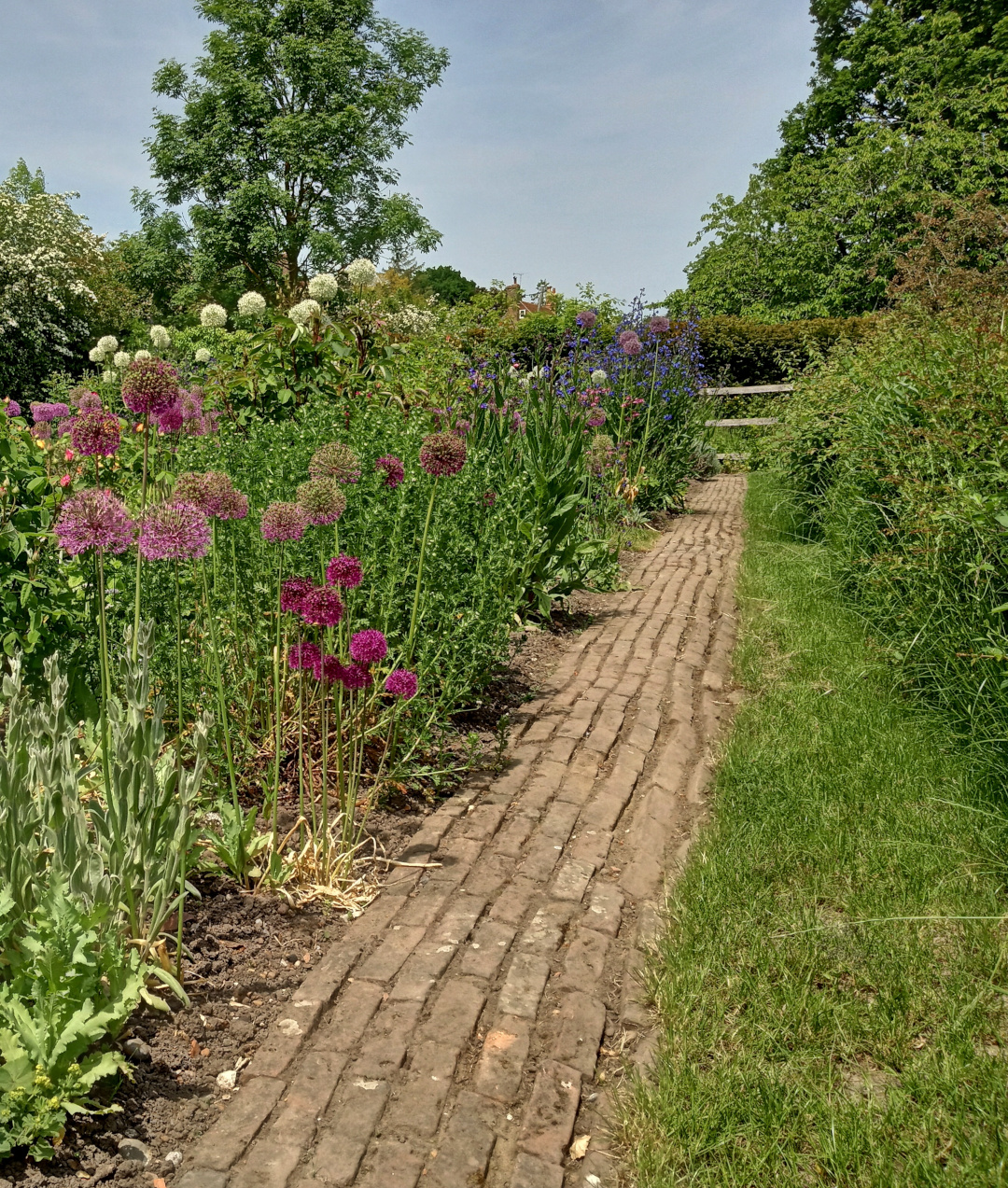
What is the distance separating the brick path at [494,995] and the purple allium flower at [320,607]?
93cm

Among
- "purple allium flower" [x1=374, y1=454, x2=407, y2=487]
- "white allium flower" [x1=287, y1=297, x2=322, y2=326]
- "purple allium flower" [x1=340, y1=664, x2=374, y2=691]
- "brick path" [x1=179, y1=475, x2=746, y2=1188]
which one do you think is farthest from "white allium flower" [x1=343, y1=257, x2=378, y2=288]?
"purple allium flower" [x1=340, y1=664, x2=374, y2=691]

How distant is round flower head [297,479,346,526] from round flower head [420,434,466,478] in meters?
0.65

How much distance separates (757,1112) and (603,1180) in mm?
370

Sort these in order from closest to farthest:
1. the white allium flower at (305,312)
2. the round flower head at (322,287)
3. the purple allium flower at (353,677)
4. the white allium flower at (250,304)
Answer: the purple allium flower at (353,677) < the white allium flower at (305,312) < the round flower head at (322,287) < the white allium flower at (250,304)

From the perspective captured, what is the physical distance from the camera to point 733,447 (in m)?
15.8

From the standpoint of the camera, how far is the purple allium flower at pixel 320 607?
8.36 feet

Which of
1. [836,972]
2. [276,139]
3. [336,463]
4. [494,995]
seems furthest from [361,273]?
[276,139]

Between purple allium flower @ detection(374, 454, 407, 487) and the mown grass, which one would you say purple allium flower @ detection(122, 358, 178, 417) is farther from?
the mown grass

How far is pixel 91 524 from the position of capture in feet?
7.10

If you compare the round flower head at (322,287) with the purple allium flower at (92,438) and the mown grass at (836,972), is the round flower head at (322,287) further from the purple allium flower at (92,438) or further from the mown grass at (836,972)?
the mown grass at (836,972)

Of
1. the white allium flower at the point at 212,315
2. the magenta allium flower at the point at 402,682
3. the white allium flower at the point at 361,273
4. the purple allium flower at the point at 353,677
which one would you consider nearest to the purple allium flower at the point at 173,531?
the purple allium flower at the point at 353,677

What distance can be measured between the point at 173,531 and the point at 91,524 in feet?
0.76

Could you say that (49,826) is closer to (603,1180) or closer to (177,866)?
(177,866)

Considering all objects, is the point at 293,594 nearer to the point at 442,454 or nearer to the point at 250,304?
the point at 442,454
